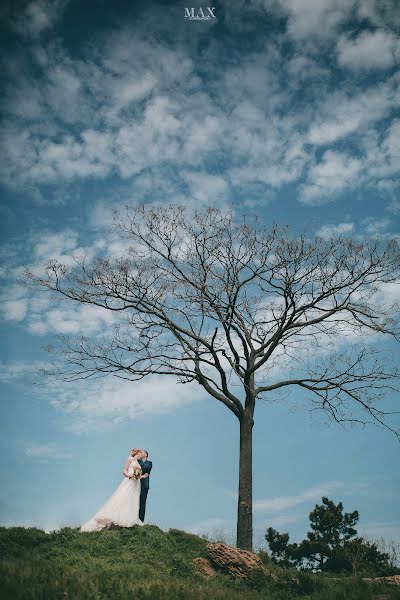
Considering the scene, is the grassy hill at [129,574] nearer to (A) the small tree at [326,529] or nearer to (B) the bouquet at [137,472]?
(B) the bouquet at [137,472]

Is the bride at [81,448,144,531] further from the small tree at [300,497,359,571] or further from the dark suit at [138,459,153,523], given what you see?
the small tree at [300,497,359,571]

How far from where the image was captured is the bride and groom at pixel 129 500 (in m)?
13.7

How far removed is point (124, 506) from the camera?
14.0 metres

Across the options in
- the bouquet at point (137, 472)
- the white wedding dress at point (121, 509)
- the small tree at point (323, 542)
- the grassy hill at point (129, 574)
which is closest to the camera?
the grassy hill at point (129, 574)

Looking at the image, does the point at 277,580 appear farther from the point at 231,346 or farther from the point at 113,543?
the point at 231,346

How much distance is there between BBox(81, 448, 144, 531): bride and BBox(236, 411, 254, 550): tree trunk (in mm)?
3033

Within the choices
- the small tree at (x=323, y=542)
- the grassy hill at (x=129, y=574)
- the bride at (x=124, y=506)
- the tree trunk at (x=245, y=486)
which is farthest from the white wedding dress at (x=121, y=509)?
the small tree at (x=323, y=542)

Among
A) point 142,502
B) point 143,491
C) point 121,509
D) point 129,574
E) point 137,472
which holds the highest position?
point 137,472

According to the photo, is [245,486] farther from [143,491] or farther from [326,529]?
[326,529]

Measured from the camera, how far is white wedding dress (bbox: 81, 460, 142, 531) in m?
13.6

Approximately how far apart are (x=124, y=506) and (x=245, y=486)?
3.70 metres

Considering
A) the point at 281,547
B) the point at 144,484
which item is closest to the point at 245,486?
the point at 144,484

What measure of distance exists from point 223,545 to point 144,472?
13.2ft

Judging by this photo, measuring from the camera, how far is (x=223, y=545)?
37.3ft
